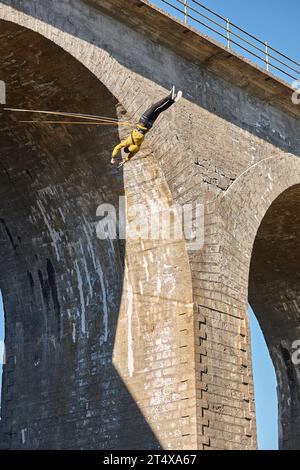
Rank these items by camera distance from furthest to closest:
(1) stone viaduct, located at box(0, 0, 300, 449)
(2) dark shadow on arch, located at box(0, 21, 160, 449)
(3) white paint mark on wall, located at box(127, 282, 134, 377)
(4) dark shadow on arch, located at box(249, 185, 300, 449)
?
(4) dark shadow on arch, located at box(249, 185, 300, 449), (3) white paint mark on wall, located at box(127, 282, 134, 377), (2) dark shadow on arch, located at box(0, 21, 160, 449), (1) stone viaduct, located at box(0, 0, 300, 449)

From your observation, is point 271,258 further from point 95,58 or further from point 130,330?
point 95,58

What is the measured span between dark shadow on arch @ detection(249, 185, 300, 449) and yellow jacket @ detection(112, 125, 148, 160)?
6.93m

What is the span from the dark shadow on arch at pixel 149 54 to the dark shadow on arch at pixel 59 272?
26.2 inches

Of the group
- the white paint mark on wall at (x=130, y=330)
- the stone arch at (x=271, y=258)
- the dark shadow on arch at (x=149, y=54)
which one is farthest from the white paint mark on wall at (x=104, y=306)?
the dark shadow on arch at (x=149, y=54)

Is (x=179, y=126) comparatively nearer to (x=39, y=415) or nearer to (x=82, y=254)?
(x=82, y=254)

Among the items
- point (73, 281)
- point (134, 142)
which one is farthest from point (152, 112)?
point (73, 281)

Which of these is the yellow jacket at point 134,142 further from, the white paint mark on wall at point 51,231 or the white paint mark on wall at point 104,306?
the white paint mark on wall at point 51,231

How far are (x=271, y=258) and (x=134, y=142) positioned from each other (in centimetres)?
800

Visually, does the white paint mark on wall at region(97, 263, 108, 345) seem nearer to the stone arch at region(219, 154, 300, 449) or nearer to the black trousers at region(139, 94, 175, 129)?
the stone arch at region(219, 154, 300, 449)

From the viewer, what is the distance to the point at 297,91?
20453mm

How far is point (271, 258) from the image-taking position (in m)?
23.2

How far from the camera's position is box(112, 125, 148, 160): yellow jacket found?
1585cm

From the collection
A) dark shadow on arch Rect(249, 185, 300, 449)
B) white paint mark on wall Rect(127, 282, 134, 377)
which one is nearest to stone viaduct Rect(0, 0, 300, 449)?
white paint mark on wall Rect(127, 282, 134, 377)

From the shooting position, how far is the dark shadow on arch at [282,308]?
22.9 metres
